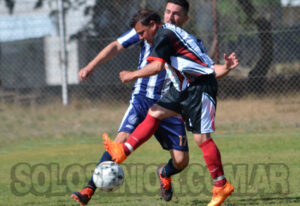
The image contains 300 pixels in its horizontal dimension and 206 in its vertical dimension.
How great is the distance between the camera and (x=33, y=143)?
31.5 feet

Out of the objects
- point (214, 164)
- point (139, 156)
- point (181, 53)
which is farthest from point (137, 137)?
point (139, 156)

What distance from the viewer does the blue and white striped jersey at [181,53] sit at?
464 centimetres

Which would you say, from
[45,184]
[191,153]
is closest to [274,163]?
[191,153]

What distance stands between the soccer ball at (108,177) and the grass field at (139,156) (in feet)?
1.51

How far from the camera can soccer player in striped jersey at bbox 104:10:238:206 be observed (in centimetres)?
463

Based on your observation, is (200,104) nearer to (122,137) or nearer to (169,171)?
(122,137)

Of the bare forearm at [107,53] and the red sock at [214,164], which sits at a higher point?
the bare forearm at [107,53]

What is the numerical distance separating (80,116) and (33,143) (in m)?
2.07

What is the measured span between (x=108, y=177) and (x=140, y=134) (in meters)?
0.49

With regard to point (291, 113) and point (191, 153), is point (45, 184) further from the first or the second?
point (291, 113)

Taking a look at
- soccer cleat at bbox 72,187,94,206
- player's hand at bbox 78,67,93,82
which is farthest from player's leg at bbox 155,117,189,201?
player's hand at bbox 78,67,93,82

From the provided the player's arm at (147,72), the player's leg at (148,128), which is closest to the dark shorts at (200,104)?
the player's leg at (148,128)

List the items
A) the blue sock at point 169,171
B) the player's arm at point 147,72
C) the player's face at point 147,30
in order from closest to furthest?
the player's arm at point 147,72
the player's face at point 147,30
the blue sock at point 169,171

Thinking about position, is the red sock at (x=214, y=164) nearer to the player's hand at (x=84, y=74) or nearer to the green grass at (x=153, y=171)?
the green grass at (x=153, y=171)
